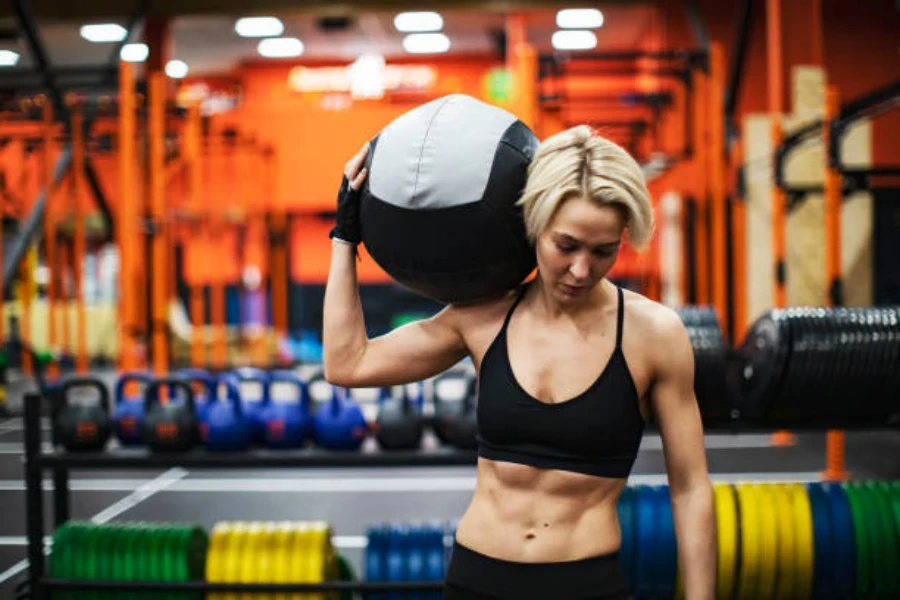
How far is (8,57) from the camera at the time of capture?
6254 mm

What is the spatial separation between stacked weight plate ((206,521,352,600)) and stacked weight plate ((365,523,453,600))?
0.15m

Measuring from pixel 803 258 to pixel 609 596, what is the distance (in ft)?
23.9

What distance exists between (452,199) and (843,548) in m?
1.96

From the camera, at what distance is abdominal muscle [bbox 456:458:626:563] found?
138 centimetres

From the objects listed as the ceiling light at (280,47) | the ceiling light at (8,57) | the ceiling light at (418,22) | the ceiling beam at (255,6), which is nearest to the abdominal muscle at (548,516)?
the ceiling light at (8,57)

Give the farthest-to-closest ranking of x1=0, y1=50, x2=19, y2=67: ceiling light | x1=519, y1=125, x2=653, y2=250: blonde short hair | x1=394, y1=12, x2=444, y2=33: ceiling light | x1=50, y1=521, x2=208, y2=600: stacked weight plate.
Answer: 1. x1=394, y1=12, x2=444, y2=33: ceiling light
2. x1=0, y1=50, x2=19, y2=67: ceiling light
3. x1=50, y1=521, x2=208, y2=600: stacked weight plate
4. x1=519, y1=125, x2=653, y2=250: blonde short hair

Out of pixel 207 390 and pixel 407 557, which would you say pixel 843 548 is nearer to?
pixel 407 557

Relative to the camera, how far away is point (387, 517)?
15.2ft

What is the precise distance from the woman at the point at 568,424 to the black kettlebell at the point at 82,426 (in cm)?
176

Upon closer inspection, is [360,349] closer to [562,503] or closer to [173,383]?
[562,503]

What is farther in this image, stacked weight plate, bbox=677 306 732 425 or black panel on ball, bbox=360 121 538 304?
stacked weight plate, bbox=677 306 732 425

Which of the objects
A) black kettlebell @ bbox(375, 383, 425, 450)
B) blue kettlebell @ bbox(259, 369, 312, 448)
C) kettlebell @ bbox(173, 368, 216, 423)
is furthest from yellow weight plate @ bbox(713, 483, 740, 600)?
kettlebell @ bbox(173, 368, 216, 423)

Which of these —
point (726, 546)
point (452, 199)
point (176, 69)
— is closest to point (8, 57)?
point (726, 546)

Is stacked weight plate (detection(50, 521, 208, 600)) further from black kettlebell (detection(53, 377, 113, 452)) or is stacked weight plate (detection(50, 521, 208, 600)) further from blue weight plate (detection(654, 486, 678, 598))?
blue weight plate (detection(654, 486, 678, 598))
